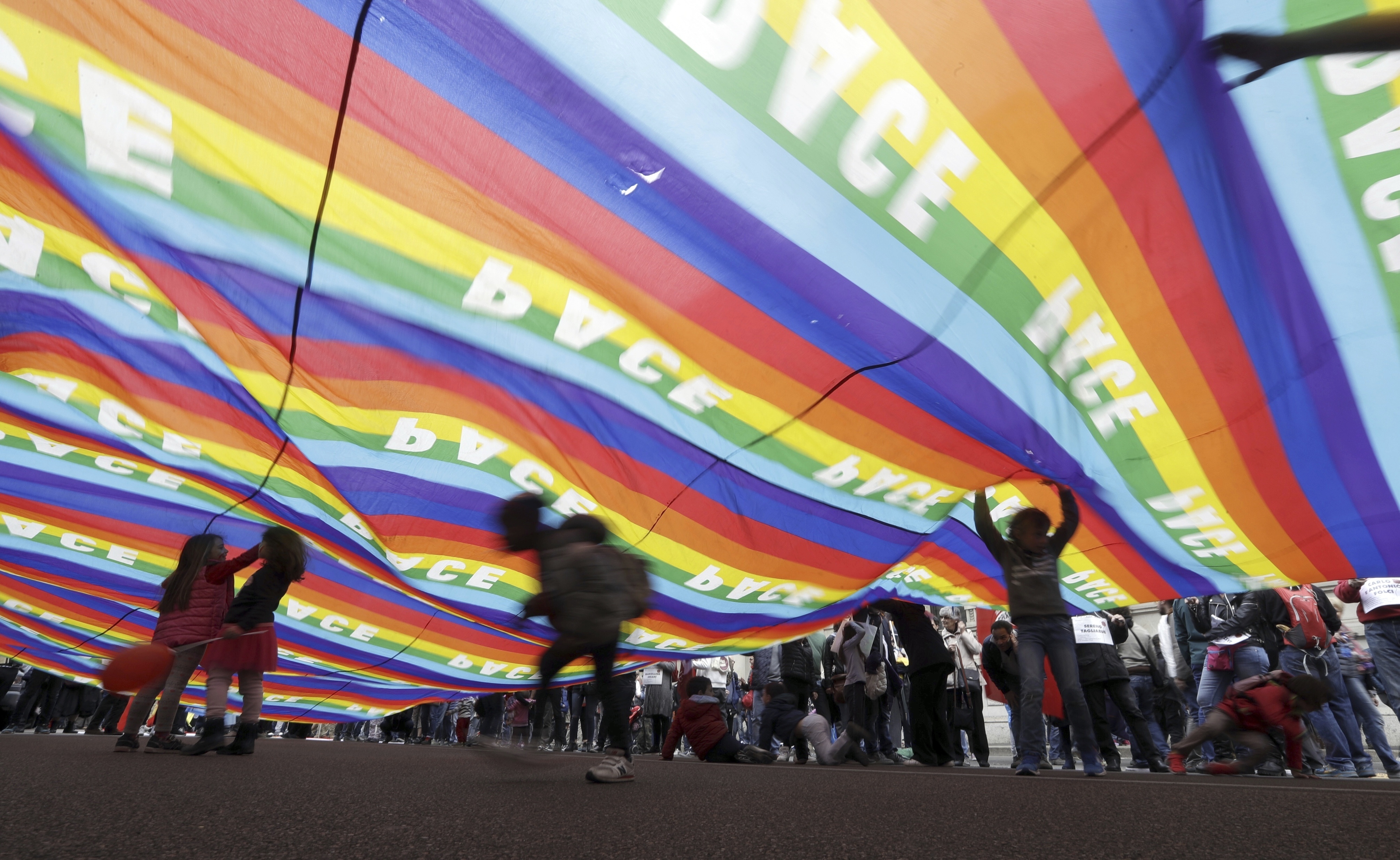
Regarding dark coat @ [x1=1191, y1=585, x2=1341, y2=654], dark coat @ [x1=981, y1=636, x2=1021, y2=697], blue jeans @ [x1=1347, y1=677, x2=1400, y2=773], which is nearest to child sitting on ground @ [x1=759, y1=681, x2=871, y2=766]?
dark coat @ [x1=981, y1=636, x2=1021, y2=697]

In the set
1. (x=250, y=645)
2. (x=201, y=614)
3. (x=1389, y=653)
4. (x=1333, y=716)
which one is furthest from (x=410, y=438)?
(x=1333, y=716)

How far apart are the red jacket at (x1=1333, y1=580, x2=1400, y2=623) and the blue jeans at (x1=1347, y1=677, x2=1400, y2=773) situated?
0.63 m

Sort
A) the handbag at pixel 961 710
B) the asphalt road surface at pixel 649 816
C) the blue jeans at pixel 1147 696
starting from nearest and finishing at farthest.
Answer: the asphalt road surface at pixel 649 816, the blue jeans at pixel 1147 696, the handbag at pixel 961 710

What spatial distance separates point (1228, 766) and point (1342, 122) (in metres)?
3.75

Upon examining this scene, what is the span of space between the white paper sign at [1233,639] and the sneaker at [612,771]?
4.29 m

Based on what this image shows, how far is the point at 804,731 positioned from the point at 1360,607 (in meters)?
3.62

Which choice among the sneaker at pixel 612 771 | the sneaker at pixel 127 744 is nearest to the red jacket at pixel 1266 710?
the sneaker at pixel 612 771

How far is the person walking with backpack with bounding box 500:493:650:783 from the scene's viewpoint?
10.8 feet

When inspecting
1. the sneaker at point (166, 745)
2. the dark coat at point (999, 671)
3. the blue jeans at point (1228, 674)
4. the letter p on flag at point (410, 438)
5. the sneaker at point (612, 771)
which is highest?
the letter p on flag at point (410, 438)

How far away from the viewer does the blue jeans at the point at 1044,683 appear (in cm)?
409

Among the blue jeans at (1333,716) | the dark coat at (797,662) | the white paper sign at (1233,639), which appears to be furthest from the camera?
the dark coat at (797,662)

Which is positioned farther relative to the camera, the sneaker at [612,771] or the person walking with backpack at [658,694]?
the person walking with backpack at [658,694]

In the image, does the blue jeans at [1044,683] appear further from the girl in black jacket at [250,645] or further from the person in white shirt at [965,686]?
the girl in black jacket at [250,645]

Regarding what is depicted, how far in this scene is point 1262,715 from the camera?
443 centimetres
